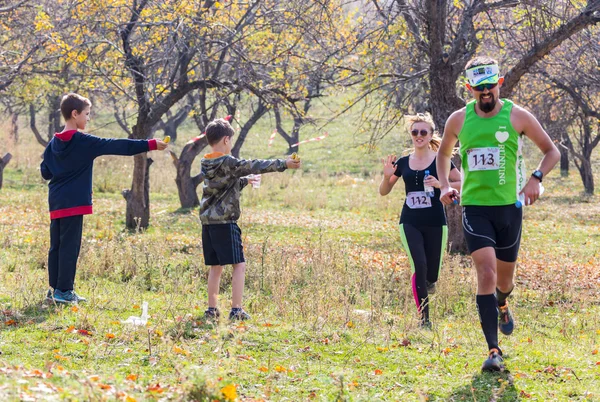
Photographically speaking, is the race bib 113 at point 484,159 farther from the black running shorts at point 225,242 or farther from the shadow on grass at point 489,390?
the black running shorts at point 225,242

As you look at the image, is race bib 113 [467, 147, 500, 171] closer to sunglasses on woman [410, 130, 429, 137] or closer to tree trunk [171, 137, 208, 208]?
sunglasses on woman [410, 130, 429, 137]

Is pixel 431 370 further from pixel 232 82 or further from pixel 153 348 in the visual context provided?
pixel 232 82

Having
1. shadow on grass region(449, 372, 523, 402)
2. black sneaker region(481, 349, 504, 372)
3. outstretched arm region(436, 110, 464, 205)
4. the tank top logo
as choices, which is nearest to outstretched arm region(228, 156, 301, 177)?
outstretched arm region(436, 110, 464, 205)

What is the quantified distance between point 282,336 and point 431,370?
4.04 ft

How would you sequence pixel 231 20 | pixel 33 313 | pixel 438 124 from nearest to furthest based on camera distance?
pixel 33 313, pixel 438 124, pixel 231 20

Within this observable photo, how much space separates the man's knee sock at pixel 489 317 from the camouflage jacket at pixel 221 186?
6.53ft

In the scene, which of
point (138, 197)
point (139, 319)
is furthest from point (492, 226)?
point (138, 197)

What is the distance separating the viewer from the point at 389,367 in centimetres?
530

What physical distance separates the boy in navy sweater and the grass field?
0.97 feet

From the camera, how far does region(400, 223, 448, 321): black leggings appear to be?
6.88 m

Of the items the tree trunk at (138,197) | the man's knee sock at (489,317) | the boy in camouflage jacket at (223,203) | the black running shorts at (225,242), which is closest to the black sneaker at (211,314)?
the boy in camouflage jacket at (223,203)

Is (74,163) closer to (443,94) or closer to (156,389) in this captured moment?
(156,389)

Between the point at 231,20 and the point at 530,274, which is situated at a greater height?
the point at 231,20

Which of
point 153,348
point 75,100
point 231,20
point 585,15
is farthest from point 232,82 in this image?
point 153,348
